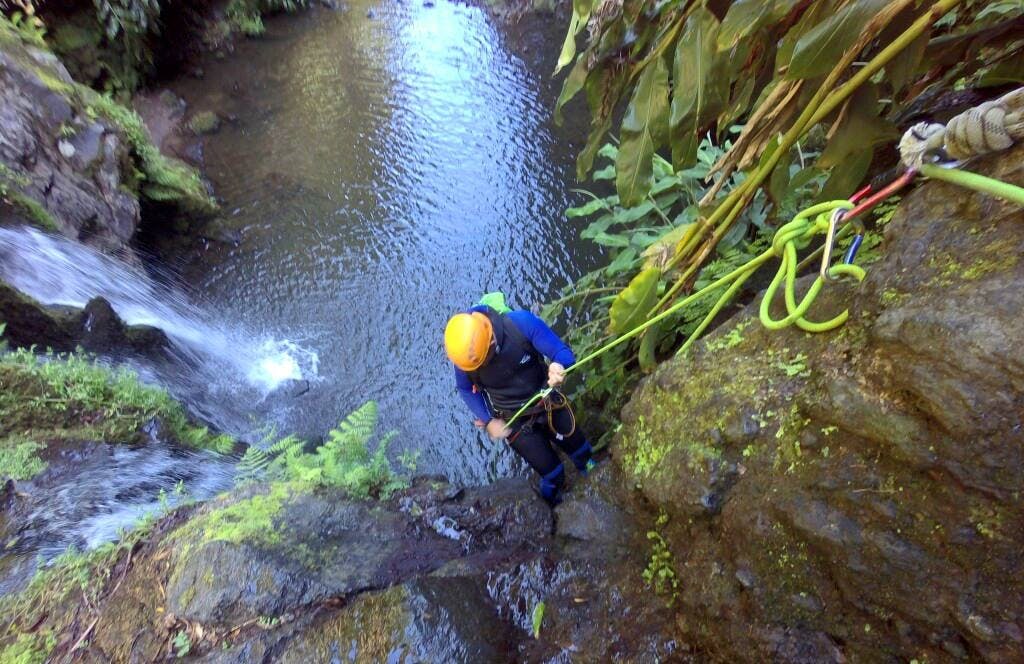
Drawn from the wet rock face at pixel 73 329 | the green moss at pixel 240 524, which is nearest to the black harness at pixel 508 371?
the green moss at pixel 240 524

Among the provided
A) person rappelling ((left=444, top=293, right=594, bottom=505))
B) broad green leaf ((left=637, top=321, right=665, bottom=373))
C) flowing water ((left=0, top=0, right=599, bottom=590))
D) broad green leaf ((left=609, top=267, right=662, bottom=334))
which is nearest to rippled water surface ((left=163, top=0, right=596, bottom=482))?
flowing water ((left=0, top=0, right=599, bottom=590))

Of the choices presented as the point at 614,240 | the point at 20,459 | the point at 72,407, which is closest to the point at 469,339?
the point at 614,240

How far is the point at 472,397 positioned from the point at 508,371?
33 centimetres

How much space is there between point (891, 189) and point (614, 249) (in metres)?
3.15

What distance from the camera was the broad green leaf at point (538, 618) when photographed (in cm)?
253

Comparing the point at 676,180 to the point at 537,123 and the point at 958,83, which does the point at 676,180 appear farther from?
the point at 537,123

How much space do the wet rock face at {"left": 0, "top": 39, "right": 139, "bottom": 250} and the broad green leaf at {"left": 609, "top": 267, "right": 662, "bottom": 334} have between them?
6.38m

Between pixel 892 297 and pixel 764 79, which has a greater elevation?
pixel 764 79

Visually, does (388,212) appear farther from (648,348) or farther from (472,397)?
(648,348)

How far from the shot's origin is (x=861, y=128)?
1820 millimetres

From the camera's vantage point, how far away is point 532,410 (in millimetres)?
3467

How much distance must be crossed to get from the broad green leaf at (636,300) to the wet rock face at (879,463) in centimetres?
37

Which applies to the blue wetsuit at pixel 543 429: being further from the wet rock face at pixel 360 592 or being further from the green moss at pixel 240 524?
the green moss at pixel 240 524

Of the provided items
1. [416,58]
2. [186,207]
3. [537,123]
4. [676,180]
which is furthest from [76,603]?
[416,58]
